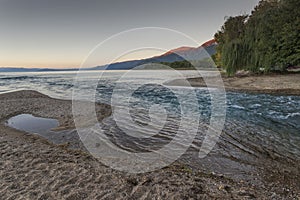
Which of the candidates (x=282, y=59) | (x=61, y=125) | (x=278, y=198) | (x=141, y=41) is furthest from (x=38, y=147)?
(x=282, y=59)

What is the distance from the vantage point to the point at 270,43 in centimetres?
2823

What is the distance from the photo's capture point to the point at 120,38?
257 inches

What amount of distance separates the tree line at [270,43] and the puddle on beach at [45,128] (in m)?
31.6

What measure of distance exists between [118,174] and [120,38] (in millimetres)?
4599

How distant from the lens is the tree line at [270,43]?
1041 inches

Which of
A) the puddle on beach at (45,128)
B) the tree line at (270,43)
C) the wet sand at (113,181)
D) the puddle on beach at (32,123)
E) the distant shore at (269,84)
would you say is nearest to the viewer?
the wet sand at (113,181)

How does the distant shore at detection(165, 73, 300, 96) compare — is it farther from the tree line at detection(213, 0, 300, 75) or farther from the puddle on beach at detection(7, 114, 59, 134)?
the puddle on beach at detection(7, 114, 59, 134)

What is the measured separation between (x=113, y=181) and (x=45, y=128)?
7202mm

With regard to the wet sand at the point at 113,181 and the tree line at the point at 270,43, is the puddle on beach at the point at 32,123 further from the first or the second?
the tree line at the point at 270,43

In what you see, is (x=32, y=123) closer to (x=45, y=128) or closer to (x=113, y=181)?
(x=45, y=128)

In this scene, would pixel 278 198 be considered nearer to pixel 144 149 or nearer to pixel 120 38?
pixel 144 149

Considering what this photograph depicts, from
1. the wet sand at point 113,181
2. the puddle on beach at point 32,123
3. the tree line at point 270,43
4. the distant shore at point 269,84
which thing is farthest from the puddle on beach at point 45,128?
the tree line at point 270,43

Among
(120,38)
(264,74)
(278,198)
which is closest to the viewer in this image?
(278,198)

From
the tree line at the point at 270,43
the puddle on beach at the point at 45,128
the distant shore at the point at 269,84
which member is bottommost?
the puddle on beach at the point at 45,128
